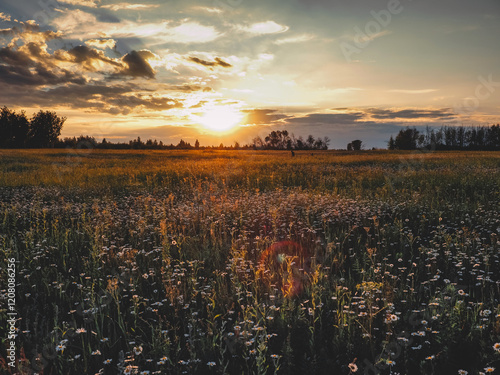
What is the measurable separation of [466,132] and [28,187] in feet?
619

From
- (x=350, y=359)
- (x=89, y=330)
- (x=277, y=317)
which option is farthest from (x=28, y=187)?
(x=350, y=359)

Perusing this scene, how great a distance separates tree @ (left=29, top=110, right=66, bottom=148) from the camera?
10638 cm

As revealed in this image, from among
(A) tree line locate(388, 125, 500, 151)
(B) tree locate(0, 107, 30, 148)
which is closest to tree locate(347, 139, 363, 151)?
(A) tree line locate(388, 125, 500, 151)

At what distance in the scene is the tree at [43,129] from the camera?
106m

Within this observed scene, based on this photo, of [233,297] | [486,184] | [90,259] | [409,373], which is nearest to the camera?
[409,373]

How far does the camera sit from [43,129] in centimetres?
10719

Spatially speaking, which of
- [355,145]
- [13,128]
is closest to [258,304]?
[355,145]

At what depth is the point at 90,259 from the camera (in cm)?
634

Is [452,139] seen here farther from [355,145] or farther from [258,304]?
[258,304]

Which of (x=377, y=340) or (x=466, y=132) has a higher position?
(x=466, y=132)

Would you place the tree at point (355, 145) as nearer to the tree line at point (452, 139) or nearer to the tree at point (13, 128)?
the tree line at point (452, 139)

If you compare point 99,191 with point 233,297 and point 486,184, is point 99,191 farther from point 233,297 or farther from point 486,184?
point 486,184

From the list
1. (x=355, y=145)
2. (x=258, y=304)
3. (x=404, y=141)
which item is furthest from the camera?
(x=404, y=141)

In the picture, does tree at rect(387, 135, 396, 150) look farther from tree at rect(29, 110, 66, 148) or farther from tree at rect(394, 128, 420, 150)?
tree at rect(29, 110, 66, 148)
